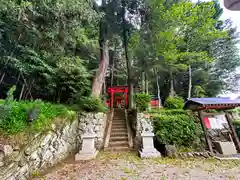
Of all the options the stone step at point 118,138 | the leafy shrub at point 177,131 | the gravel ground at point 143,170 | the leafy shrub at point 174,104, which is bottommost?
the gravel ground at point 143,170

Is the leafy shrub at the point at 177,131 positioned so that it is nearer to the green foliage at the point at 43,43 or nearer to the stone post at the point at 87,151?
the stone post at the point at 87,151

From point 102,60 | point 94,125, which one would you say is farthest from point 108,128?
point 102,60

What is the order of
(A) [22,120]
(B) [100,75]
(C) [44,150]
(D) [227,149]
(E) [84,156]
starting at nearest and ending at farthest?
(A) [22,120] < (C) [44,150] < (E) [84,156] < (D) [227,149] < (B) [100,75]

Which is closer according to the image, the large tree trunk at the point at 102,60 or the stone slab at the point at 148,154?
the stone slab at the point at 148,154

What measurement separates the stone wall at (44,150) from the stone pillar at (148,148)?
1872 mm

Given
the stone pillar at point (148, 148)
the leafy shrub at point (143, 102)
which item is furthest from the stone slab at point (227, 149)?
the leafy shrub at point (143, 102)

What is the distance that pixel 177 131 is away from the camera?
4.98m

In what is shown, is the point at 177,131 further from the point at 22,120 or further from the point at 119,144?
the point at 22,120

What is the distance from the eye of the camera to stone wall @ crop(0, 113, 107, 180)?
2469 millimetres

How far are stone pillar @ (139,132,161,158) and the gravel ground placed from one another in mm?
240

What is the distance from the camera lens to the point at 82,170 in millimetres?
3439

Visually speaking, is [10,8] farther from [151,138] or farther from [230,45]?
[230,45]

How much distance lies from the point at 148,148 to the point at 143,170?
125 centimetres

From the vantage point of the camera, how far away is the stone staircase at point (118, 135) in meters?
5.20
